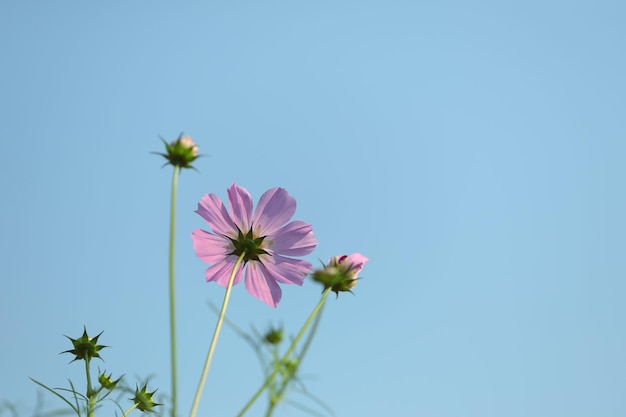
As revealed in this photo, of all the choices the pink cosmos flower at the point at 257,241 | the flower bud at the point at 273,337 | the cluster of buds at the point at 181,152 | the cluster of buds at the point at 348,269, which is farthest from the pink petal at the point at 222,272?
the flower bud at the point at 273,337

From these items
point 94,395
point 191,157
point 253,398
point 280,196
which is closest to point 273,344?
point 253,398

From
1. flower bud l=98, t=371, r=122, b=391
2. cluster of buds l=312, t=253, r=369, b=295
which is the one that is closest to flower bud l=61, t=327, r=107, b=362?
flower bud l=98, t=371, r=122, b=391

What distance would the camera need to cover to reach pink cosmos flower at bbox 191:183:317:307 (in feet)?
4.90

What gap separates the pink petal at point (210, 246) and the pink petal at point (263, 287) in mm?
74

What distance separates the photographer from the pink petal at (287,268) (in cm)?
148

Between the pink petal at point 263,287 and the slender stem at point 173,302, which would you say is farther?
the pink petal at point 263,287

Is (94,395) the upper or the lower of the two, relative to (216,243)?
lower

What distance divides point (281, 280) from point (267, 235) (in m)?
0.11

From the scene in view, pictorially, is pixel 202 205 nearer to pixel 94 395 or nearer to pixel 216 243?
pixel 216 243

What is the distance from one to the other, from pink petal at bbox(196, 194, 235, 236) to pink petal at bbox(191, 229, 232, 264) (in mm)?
18

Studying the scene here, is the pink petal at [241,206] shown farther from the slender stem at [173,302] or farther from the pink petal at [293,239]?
the slender stem at [173,302]

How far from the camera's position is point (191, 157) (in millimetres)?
1203

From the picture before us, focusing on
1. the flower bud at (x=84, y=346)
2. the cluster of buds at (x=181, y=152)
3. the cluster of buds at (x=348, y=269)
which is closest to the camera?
the cluster of buds at (x=181, y=152)

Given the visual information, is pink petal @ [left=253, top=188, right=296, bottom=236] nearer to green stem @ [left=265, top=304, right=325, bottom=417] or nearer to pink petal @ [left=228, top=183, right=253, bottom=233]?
pink petal @ [left=228, top=183, right=253, bottom=233]
